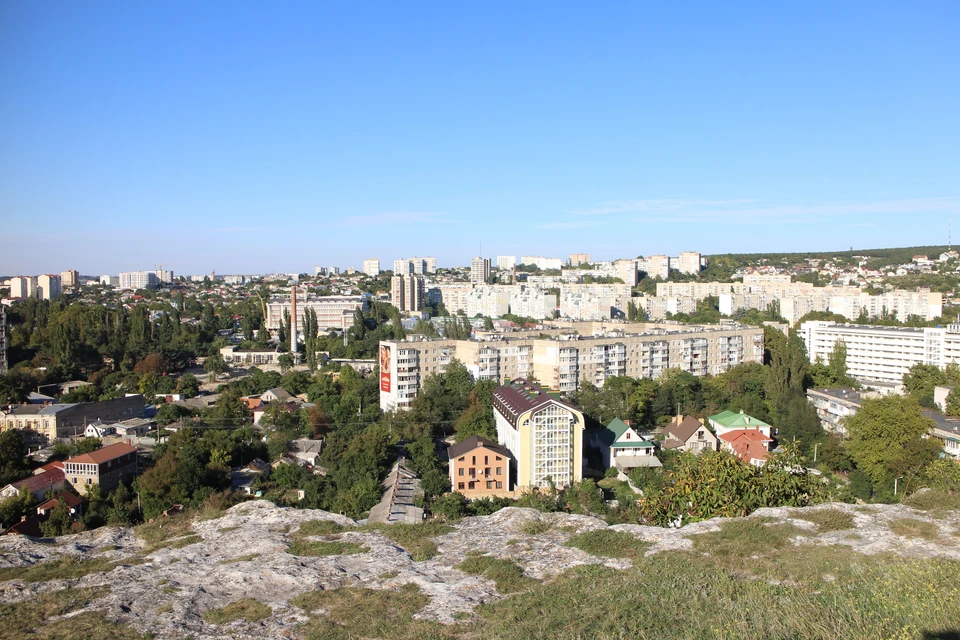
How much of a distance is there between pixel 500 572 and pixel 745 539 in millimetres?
1888

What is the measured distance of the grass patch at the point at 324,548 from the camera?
15.4 feet

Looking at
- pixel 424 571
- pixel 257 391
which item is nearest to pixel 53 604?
pixel 424 571

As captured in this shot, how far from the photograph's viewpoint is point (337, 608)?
3738 millimetres

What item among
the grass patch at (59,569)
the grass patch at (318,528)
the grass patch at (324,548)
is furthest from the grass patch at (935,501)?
the grass patch at (59,569)

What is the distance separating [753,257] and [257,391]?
60.1 meters

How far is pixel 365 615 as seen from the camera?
11.8 ft

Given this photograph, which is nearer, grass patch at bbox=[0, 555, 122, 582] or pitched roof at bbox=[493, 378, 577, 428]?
grass patch at bbox=[0, 555, 122, 582]

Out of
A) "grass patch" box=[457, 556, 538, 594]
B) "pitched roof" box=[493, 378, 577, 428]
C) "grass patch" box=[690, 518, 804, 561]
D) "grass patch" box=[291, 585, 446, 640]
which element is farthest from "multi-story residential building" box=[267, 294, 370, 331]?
"grass patch" box=[291, 585, 446, 640]

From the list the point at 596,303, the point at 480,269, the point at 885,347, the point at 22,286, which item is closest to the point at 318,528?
the point at 885,347

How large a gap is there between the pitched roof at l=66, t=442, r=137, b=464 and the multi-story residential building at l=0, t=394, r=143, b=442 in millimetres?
4506

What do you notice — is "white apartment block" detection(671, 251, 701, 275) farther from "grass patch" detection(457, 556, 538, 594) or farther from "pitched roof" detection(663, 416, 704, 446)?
"grass patch" detection(457, 556, 538, 594)

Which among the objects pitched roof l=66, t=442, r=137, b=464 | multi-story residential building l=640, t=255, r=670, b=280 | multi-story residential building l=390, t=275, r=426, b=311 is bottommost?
pitched roof l=66, t=442, r=137, b=464

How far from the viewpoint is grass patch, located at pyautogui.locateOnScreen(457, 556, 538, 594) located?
4.07m

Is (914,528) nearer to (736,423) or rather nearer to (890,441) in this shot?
(890,441)
